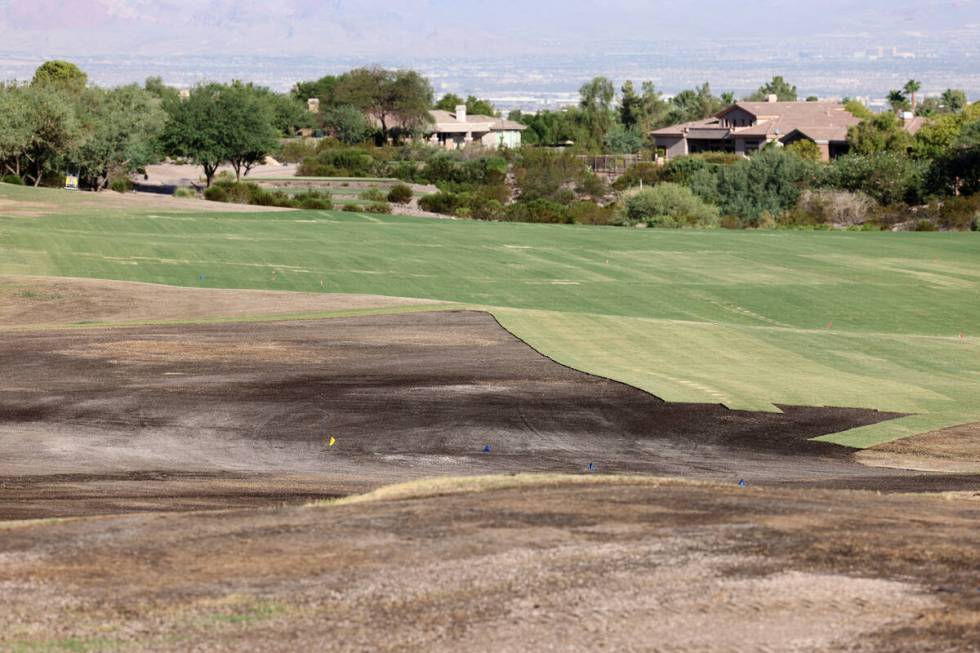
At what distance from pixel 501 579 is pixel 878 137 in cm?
13899

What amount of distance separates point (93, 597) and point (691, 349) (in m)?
27.5

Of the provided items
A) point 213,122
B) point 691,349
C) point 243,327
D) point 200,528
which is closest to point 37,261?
point 243,327

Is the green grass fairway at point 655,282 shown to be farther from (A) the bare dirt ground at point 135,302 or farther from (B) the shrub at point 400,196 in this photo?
(B) the shrub at point 400,196

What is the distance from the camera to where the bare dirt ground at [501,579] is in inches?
418

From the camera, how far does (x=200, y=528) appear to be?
14.0 meters

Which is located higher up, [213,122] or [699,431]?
[213,122]

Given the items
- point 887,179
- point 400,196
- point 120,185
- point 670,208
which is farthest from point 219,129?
point 887,179

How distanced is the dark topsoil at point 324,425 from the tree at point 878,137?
11432 centimetres

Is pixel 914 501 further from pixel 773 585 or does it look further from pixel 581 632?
pixel 581 632

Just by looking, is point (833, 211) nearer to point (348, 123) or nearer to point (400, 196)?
point (400, 196)

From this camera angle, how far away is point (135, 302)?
144 ft

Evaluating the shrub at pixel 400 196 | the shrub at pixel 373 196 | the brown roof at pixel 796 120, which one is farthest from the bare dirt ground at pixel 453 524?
the brown roof at pixel 796 120

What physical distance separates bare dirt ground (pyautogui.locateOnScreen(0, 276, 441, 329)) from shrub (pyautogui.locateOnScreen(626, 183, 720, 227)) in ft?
179

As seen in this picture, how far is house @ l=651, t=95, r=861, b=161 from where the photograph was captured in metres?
156
